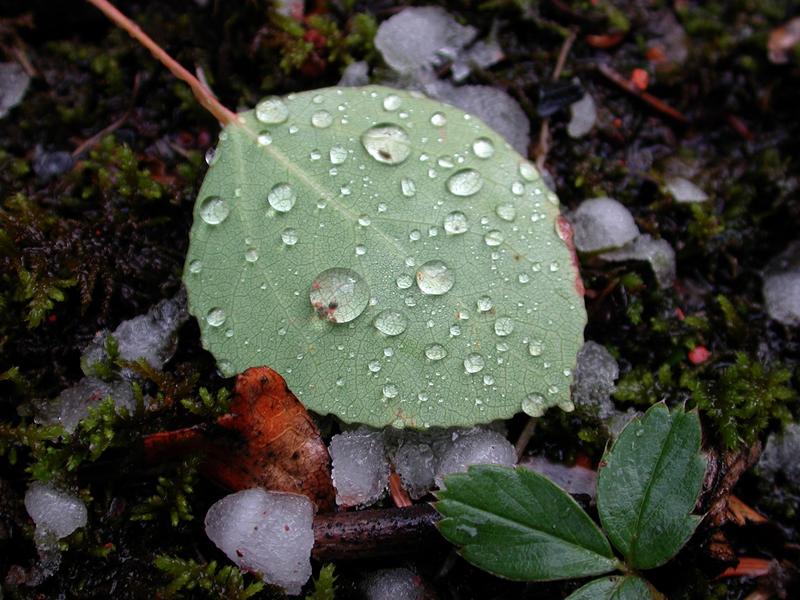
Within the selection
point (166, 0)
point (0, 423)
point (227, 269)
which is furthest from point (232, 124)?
point (0, 423)

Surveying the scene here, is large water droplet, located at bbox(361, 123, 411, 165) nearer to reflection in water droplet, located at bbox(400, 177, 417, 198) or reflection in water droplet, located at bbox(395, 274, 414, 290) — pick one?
reflection in water droplet, located at bbox(400, 177, 417, 198)

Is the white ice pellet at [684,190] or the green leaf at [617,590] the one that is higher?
the white ice pellet at [684,190]

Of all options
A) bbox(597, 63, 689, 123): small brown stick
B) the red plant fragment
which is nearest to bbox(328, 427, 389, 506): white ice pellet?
the red plant fragment

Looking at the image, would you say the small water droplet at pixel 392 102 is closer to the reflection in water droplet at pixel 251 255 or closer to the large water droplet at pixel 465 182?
the large water droplet at pixel 465 182

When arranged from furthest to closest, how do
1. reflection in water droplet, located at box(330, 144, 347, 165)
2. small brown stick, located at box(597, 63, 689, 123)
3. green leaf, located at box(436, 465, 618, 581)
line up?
small brown stick, located at box(597, 63, 689, 123) < reflection in water droplet, located at box(330, 144, 347, 165) < green leaf, located at box(436, 465, 618, 581)

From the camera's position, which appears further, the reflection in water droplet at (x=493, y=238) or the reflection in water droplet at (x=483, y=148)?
the reflection in water droplet at (x=483, y=148)

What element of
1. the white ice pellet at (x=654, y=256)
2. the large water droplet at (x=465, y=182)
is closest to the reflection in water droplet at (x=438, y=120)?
the large water droplet at (x=465, y=182)

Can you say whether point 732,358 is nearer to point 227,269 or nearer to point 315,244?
point 315,244
